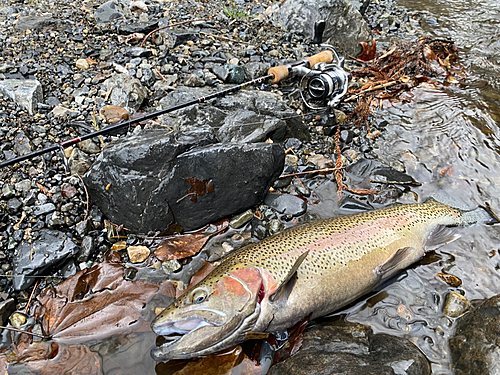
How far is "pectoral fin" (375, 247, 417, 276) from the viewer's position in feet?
11.5

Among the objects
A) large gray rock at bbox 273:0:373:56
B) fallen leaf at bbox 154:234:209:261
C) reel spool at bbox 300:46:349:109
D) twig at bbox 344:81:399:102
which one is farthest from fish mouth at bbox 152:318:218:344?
large gray rock at bbox 273:0:373:56

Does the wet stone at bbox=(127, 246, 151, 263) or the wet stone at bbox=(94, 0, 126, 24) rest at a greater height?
the wet stone at bbox=(94, 0, 126, 24)

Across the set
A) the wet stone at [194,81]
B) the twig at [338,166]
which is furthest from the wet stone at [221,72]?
the twig at [338,166]

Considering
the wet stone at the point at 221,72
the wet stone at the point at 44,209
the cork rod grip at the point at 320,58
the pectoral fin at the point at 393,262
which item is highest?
the cork rod grip at the point at 320,58

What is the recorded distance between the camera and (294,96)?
20.0ft

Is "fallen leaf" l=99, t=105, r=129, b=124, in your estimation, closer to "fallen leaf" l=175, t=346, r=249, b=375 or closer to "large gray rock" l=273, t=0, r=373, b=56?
"fallen leaf" l=175, t=346, r=249, b=375

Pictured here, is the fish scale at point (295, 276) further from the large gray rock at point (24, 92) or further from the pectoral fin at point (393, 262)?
the large gray rock at point (24, 92)

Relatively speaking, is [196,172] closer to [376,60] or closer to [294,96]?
[294,96]

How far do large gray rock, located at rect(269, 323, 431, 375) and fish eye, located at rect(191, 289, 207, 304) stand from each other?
32.1 inches

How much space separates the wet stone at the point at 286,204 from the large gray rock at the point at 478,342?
2023 millimetres

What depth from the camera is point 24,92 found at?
5043mm

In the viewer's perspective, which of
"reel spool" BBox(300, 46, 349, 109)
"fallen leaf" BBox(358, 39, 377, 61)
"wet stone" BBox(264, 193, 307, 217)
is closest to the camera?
"wet stone" BBox(264, 193, 307, 217)

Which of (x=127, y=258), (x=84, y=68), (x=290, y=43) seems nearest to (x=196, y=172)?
(x=127, y=258)

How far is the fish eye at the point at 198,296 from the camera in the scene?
9.75 ft
